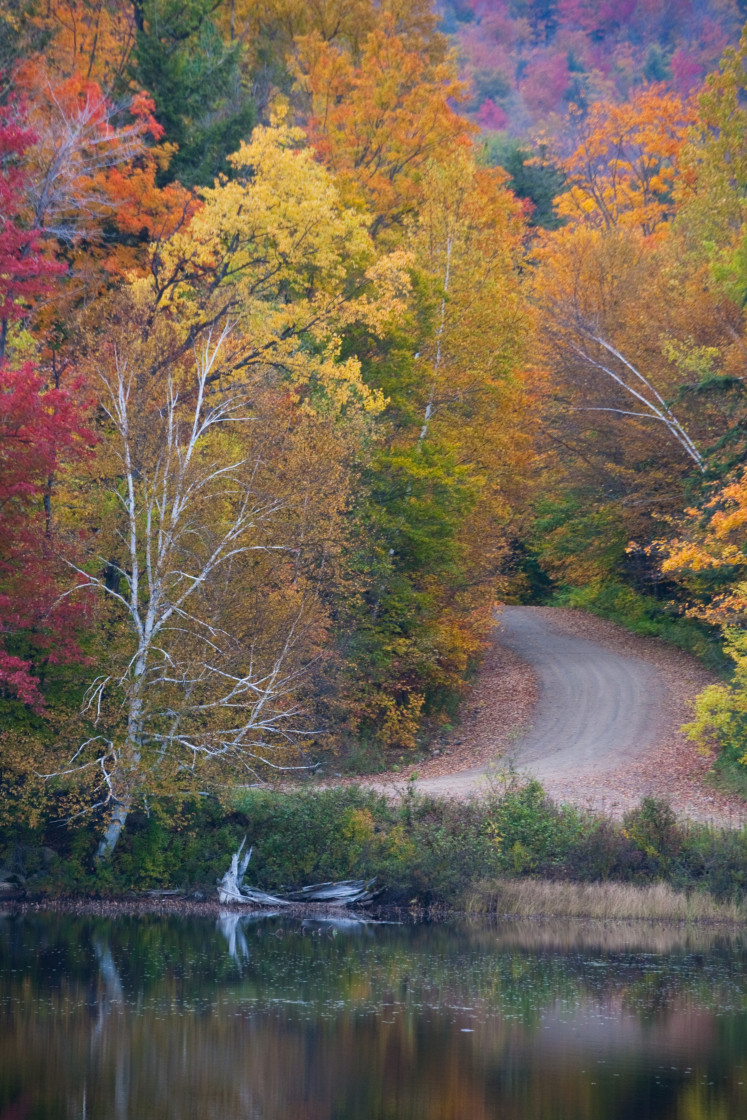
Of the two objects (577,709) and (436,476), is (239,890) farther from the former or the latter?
(577,709)

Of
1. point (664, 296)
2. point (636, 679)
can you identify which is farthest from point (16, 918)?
point (664, 296)

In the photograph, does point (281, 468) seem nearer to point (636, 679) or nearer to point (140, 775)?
point (140, 775)

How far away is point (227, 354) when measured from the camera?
24.6m

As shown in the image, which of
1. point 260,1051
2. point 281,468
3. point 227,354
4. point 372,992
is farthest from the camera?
point 227,354

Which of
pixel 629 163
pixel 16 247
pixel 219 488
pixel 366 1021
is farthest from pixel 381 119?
pixel 366 1021

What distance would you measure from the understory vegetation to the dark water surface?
2.63 feet

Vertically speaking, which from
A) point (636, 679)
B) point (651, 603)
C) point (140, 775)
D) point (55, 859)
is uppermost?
point (651, 603)

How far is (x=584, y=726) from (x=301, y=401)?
10700mm

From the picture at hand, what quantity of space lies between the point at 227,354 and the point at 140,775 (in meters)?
9.13

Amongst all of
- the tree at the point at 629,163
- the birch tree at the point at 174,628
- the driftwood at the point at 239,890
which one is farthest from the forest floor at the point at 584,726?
the tree at the point at 629,163

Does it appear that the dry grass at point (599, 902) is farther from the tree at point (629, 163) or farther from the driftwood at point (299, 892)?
the tree at point (629, 163)

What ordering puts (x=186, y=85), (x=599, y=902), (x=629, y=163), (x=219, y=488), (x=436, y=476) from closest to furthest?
1. (x=599, y=902)
2. (x=219, y=488)
3. (x=436, y=476)
4. (x=186, y=85)
5. (x=629, y=163)

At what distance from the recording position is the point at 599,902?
2038 cm

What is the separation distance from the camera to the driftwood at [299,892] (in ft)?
68.4
